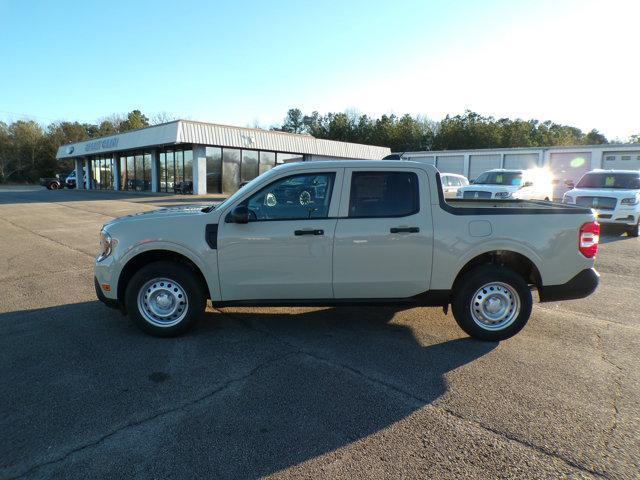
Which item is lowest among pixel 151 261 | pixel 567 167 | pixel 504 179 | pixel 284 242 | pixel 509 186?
pixel 151 261

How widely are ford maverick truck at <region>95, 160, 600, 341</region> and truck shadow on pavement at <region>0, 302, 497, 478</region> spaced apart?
443 mm

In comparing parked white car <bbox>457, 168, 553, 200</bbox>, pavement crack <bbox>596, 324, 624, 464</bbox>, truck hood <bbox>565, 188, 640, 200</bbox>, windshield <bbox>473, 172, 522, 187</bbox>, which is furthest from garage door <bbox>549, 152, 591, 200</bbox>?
pavement crack <bbox>596, 324, 624, 464</bbox>

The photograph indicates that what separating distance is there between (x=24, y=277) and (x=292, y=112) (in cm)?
10149

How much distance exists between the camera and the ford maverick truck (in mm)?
4527

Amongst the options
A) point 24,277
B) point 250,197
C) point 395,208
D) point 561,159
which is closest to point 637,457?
point 395,208

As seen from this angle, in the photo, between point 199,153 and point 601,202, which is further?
point 199,153

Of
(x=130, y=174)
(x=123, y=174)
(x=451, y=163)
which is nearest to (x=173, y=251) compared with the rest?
(x=130, y=174)

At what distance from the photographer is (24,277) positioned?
23.9 ft

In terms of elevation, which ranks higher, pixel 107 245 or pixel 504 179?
pixel 504 179

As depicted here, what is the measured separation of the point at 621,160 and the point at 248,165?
27519mm

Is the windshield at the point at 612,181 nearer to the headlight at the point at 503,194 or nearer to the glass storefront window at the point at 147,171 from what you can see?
the headlight at the point at 503,194

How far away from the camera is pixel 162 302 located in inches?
186

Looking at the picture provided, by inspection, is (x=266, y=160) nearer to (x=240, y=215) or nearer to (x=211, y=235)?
(x=211, y=235)

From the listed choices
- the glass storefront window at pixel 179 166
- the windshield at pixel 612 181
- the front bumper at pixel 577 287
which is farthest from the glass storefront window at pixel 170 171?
the front bumper at pixel 577 287
